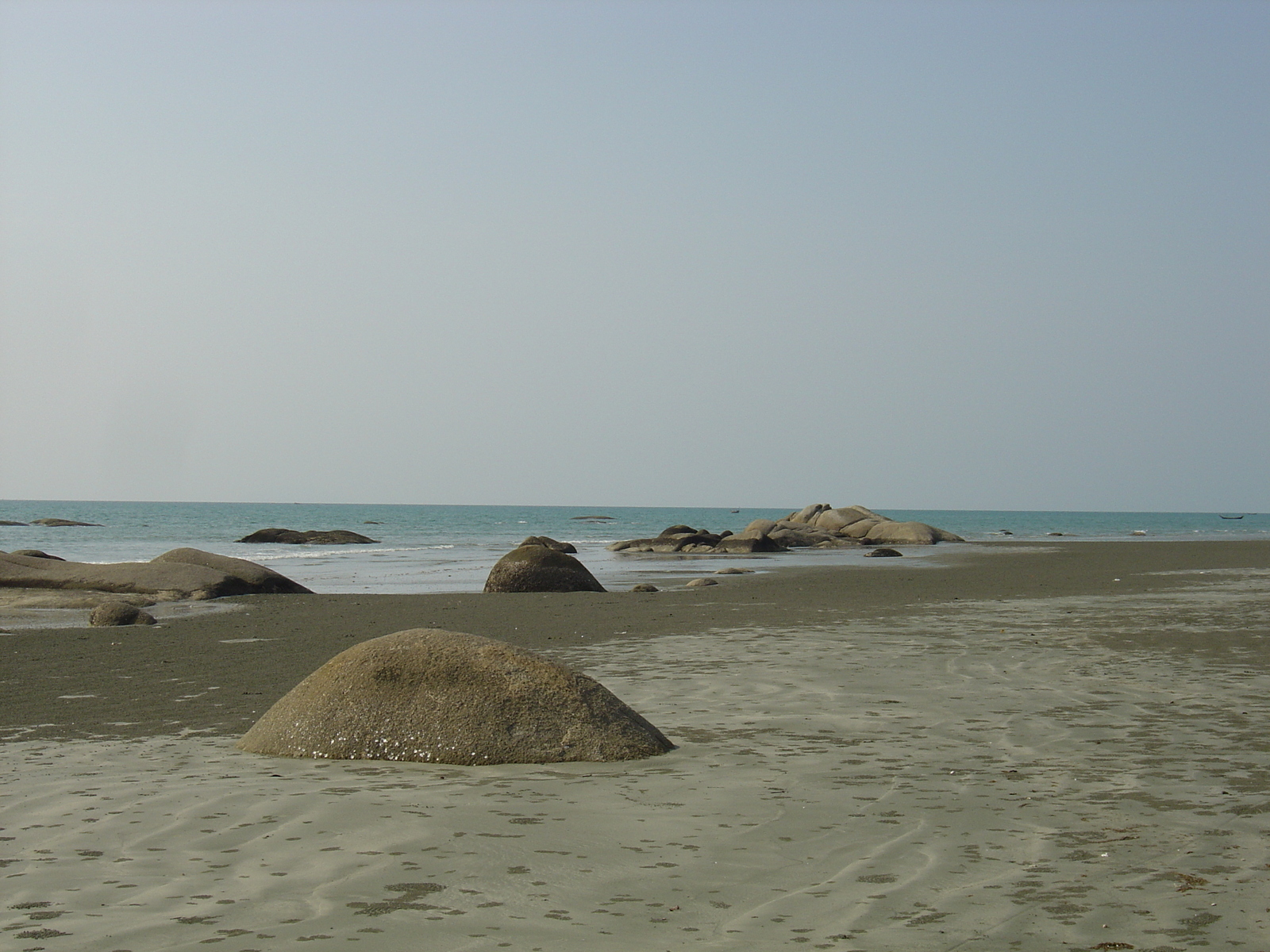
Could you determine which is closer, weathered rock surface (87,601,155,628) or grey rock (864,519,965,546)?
weathered rock surface (87,601,155,628)

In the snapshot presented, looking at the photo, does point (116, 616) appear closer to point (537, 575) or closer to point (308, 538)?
point (537, 575)

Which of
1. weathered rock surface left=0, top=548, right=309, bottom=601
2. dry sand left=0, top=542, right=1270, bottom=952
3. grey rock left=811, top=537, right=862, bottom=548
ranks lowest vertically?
grey rock left=811, top=537, right=862, bottom=548

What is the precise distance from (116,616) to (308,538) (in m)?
40.0

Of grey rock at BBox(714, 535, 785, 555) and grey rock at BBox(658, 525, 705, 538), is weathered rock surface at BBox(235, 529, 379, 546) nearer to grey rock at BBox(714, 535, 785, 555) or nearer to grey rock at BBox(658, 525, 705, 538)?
grey rock at BBox(658, 525, 705, 538)

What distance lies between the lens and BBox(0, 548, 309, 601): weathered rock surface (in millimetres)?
18938

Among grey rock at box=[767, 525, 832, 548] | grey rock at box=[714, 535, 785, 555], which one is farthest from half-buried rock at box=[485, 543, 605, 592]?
grey rock at box=[767, 525, 832, 548]

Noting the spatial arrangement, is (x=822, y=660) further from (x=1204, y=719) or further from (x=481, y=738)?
(x=481, y=738)

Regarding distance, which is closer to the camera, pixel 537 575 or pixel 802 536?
pixel 537 575

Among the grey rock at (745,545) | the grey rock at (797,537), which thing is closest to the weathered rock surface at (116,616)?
the grey rock at (745,545)

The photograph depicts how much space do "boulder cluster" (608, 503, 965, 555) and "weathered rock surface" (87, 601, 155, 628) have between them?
32.3 metres

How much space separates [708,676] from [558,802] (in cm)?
479

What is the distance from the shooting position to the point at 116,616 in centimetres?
1491

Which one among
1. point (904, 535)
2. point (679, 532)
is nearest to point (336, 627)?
point (679, 532)

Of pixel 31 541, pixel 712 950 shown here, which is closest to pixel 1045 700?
pixel 712 950
